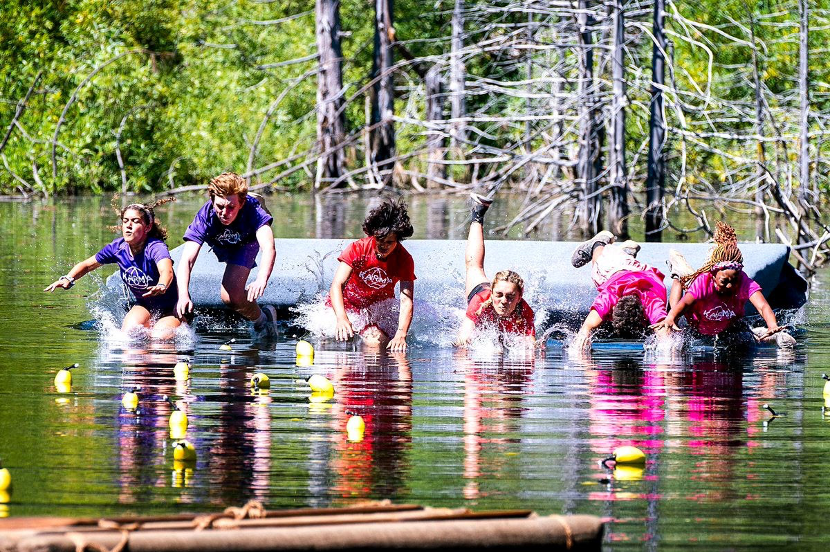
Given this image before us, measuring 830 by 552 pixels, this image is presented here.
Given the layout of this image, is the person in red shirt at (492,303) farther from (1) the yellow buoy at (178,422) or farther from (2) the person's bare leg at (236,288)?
(1) the yellow buoy at (178,422)

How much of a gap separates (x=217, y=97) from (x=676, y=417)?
28.2m

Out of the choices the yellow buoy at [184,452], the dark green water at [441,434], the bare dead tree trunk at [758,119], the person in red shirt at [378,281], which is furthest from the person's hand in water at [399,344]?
the bare dead tree trunk at [758,119]

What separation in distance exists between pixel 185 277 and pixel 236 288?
3.26ft

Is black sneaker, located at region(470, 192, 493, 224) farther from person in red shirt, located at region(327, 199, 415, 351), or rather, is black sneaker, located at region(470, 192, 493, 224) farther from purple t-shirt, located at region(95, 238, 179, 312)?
purple t-shirt, located at region(95, 238, 179, 312)

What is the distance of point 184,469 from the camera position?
6090 millimetres

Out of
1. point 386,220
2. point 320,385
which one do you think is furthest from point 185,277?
point 320,385

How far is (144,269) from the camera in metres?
10.5

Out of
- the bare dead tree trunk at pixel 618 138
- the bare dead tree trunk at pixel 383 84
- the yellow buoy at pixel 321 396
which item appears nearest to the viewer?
the yellow buoy at pixel 321 396

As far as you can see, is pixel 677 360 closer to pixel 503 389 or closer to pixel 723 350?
pixel 723 350

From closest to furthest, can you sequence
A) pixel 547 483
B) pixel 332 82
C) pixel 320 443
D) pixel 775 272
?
pixel 547 483
pixel 320 443
pixel 775 272
pixel 332 82

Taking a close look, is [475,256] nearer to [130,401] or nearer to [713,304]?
[713,304]

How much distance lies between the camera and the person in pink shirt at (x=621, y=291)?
10.6 meters


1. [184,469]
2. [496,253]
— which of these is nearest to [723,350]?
[496,253]

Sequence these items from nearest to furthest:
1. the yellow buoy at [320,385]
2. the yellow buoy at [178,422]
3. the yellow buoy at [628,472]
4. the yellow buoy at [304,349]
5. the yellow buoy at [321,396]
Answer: the yellow buoy at [628,472] → the yellow buoy at [178,422] → the yellow buoy at [321,396] → the yellow buoy at [320,385] → the yellow buoy at [304,349]
